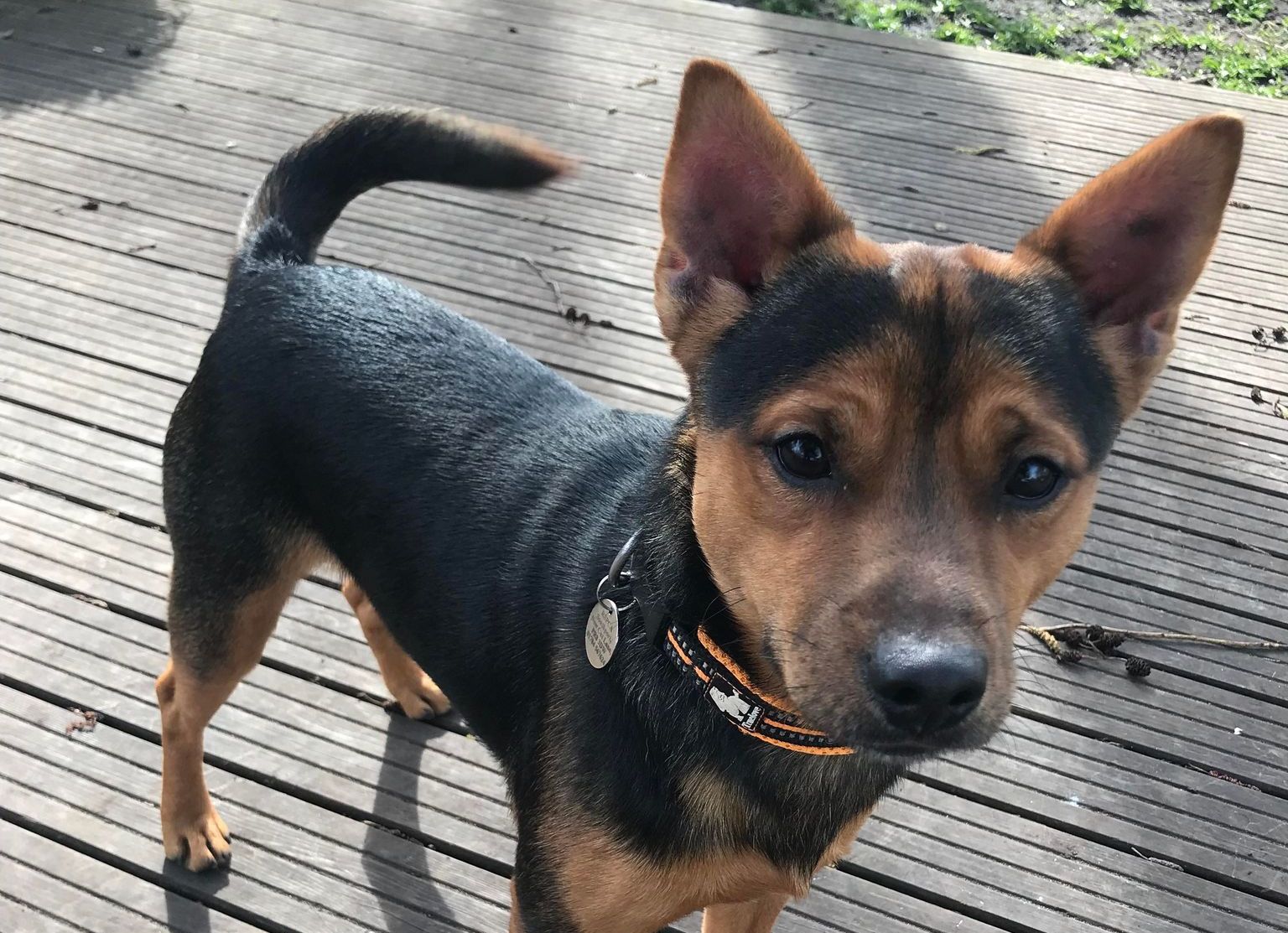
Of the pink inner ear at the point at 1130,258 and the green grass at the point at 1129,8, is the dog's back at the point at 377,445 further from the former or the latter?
the green grass at the point at 1129,8

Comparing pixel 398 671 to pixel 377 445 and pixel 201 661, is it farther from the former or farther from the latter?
pixel 377 445

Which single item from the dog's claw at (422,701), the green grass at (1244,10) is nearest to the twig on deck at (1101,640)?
the dog's claw at (422,701)

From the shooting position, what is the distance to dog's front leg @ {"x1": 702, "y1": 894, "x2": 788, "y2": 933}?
2.36 meters

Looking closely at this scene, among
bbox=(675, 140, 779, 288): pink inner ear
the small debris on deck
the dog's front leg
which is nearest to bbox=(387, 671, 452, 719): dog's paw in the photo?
the small debris on deck

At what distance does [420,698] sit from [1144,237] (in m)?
2.23

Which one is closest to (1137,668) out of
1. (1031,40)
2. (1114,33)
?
(1031,40)

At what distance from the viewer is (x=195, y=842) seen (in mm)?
2666

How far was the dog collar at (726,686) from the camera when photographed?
1.82 meters

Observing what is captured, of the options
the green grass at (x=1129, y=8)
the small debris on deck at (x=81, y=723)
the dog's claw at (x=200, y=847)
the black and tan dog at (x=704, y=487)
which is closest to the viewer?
the black and tan dog at (x=704, y=487)

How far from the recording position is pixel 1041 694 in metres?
3.11

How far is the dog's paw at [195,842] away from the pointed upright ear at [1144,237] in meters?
2.40

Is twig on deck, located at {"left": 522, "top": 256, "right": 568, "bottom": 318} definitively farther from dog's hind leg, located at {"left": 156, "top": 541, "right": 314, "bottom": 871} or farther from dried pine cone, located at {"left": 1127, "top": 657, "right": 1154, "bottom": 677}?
dried pine cone, located at {"left": 1127, "top": 657, "right": 1154, "bottom": 677}

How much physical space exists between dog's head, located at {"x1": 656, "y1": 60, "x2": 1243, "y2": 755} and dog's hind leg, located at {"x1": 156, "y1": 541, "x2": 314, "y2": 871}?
1259mm

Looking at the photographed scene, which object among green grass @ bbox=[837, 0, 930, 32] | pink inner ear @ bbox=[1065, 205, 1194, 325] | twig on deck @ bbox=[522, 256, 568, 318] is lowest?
twig on deck @ bbox=[522, 256, 568, 318]
